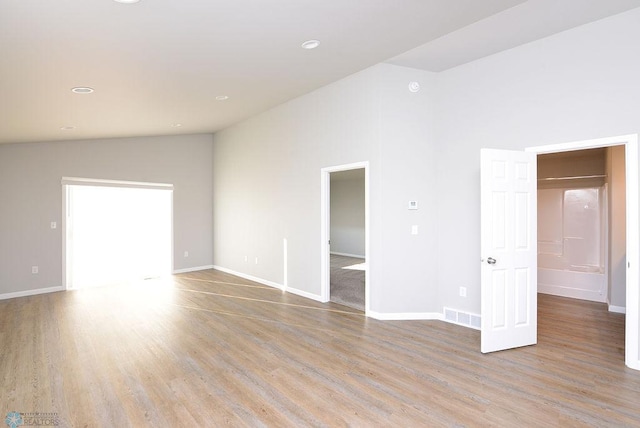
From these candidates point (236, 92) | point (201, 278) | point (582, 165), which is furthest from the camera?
point (201, 278)

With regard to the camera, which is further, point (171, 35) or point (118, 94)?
point (118, 94)

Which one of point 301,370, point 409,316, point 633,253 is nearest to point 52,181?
point 301,370

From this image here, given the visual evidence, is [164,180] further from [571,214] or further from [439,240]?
[571,214]

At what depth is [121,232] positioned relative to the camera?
731cm

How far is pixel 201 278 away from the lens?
6.75m

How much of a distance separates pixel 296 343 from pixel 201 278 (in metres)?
3.92

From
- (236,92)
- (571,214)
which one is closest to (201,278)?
(236,92)

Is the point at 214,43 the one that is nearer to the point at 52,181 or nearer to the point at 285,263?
the point at 285,263

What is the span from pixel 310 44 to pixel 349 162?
166cm

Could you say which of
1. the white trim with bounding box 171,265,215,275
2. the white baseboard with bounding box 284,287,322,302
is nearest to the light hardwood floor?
the white baseboard with bounding box 284,287,322,302

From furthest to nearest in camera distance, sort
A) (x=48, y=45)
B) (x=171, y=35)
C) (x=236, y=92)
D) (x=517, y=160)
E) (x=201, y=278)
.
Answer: (x=201, y=278), (x=236, y=92), (x=517, y=160), (x=171, y=35), (x=48, y=45)

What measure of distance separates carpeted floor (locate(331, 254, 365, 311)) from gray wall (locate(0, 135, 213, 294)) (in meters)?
3.47

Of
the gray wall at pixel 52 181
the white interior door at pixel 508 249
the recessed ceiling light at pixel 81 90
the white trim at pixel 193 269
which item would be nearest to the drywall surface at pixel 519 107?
the white interior door at pixel 508 249

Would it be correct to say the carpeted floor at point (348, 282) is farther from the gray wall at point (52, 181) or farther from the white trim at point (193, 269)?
the gray wall at point (52, 181)
